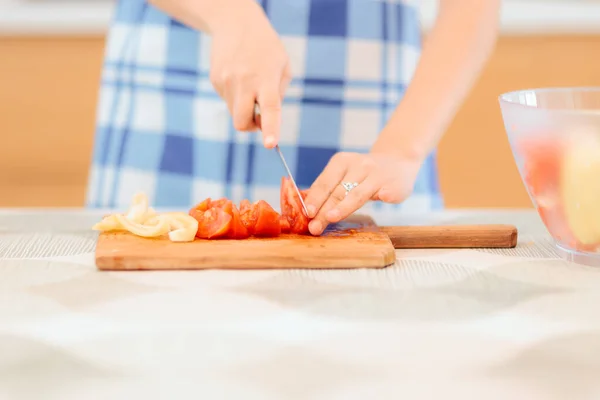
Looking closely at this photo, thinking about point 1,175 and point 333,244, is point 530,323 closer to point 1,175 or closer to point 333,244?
point 333,244

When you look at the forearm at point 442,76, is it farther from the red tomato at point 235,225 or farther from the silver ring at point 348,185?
the red tomato at point 235,225

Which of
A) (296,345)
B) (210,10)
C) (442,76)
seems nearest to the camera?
(296,345)

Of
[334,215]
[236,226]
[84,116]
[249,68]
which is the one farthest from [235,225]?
[84,116]

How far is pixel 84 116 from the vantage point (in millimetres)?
2602

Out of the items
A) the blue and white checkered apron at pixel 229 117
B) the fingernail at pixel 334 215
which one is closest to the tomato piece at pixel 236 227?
the fingernail at pixel 334 215

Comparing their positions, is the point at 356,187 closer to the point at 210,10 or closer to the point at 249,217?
the point at 249,217

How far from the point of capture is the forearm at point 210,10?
3.54 ft

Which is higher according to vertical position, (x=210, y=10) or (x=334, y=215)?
(x=210, y=10)

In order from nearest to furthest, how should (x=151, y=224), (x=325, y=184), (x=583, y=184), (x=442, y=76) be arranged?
(x=583, y=184), (x=151, y=224), (x=325, y=184), (x=442, y=76)

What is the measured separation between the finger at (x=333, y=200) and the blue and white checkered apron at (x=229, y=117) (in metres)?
0.47

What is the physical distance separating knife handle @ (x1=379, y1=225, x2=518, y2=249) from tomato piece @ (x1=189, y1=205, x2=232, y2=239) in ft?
0.61

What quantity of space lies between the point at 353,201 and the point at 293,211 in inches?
3.1

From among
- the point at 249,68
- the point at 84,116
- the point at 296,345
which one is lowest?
the point at 296,345

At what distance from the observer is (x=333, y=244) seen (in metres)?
0.79
